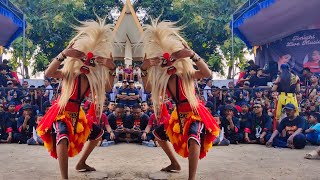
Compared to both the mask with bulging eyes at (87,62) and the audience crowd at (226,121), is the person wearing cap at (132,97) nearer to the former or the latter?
the audience crowd at (226,121)

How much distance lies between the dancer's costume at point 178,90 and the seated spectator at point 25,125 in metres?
4.42

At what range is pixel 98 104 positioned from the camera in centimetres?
452

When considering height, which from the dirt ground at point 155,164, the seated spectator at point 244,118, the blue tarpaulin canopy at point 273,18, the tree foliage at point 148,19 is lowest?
the dirt ground at point 155,164

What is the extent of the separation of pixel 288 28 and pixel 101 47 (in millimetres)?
9053

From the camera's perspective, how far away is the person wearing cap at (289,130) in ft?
22.4

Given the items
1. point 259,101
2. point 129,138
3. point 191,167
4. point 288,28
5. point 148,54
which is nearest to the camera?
point 191,167

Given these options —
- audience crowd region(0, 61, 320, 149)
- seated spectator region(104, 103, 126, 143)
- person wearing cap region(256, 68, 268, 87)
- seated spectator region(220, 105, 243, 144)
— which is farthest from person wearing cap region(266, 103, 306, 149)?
person wearing cap region(256, 68, 268, 87)

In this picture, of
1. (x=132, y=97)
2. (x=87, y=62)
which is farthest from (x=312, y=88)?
(x=87, y=62)

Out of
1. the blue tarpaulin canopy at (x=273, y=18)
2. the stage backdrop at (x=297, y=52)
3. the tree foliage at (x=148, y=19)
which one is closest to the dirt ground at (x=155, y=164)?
the blue tarpaulin canopy at (x=273, y=18)

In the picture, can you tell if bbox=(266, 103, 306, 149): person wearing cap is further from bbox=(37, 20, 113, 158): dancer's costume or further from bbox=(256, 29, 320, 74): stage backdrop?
bbox=(256, 29, 320, 74): stage backdrop

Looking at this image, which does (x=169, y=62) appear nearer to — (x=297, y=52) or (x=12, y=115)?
(x=12, y=115)

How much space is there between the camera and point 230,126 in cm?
771

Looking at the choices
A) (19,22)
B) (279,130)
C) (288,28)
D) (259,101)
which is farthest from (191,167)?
(19,22)

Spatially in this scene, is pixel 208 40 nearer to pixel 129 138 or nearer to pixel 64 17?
pixel 64 17
